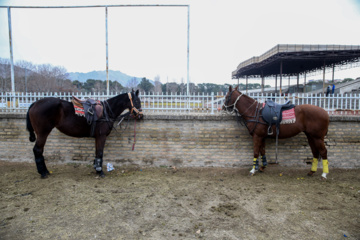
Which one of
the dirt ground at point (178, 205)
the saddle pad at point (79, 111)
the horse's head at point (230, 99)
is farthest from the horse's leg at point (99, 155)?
the horse's head at point (230, 99)

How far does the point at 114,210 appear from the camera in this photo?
3701 millimetres

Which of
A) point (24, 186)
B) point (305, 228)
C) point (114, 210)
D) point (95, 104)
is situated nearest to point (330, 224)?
point (305, 228)

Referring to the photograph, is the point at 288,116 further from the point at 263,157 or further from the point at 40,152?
the point at 40,152

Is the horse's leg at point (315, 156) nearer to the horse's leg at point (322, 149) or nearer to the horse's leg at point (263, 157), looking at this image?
the horse's leg at point (322, 149)

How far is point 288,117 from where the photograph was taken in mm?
5344

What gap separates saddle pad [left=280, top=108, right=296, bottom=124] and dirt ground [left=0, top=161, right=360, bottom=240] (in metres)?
1.44

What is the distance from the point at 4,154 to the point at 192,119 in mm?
5784

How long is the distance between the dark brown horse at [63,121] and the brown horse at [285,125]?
2.72 meters

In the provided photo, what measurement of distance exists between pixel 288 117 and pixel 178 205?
3.43 metres

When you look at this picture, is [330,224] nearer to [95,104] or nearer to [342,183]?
[342,183]

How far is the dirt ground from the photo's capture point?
122 inches

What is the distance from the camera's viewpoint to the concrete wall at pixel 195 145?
20.4 ft

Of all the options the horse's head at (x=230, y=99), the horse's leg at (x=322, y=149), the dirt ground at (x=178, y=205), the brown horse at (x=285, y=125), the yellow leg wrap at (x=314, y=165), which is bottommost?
the dirt ground at (x=178, y=205)

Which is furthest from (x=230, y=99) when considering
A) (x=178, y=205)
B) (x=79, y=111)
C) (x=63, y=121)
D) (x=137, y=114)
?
(x=63, y=121)
